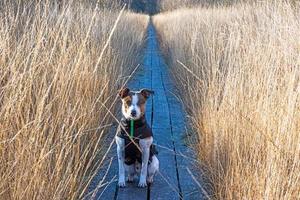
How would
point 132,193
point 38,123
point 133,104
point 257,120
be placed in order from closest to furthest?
point 38,123 → point 257,120 → point 132,193 → point 133,104

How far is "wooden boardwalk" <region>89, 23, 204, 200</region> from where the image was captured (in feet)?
11.3

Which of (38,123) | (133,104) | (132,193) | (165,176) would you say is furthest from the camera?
(165,176)

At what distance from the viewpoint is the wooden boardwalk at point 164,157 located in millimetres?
3441

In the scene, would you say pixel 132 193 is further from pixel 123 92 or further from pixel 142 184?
pixel 123 92

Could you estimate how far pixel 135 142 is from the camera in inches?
137

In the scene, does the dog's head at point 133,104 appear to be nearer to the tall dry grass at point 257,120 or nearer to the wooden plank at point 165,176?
the wooden plank at point 165,176

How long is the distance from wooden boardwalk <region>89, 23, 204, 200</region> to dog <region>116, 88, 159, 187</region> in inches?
3.6

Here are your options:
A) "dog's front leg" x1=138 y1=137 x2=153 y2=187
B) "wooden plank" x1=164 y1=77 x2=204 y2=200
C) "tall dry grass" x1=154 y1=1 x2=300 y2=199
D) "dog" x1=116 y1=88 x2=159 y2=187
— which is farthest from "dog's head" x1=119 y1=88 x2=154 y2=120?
"tall dry grass" x1=154 y1=1 x2=300 y2=199

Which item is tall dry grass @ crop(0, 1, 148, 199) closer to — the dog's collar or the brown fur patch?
the dog's collar

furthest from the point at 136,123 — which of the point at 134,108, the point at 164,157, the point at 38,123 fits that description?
the point at 38,123

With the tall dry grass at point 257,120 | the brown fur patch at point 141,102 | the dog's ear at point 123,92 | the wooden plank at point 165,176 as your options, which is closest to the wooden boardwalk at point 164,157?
the wooden plank at point 165,176

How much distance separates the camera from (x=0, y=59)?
8.96 ft

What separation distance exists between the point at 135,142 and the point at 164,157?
841 millimetres

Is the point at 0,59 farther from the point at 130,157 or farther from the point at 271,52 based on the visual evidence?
the point at 271,52
